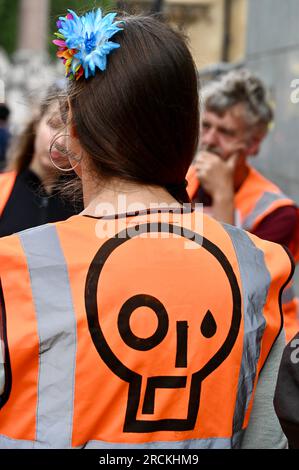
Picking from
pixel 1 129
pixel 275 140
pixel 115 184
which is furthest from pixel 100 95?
pixel 1 129

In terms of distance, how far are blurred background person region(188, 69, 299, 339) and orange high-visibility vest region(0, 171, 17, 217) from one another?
864mm

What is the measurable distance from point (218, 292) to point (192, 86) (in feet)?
1.55

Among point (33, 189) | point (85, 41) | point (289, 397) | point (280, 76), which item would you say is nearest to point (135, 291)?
point (289, 397)

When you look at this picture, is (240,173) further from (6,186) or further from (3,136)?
(3,136)

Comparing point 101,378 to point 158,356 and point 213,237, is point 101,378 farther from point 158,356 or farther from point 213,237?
point 213,237

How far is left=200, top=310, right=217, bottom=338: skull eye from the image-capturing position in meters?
1.78

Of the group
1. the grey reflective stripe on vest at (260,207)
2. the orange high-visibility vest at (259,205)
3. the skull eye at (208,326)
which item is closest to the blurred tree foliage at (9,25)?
the orange high-visibility vest at (259,205)

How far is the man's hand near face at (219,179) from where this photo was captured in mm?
3873

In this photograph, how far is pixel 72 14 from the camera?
6.57 ft

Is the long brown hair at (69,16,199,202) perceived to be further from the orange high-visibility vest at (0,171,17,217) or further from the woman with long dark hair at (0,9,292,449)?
the orange high-visibility vest at (0,171,17,217)

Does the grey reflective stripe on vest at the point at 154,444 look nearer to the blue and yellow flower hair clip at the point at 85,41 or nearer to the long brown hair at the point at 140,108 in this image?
the long brown hair at the point at 140,108

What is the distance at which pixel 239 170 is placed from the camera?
163 inches

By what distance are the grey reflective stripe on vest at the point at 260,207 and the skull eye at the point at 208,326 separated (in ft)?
6.75

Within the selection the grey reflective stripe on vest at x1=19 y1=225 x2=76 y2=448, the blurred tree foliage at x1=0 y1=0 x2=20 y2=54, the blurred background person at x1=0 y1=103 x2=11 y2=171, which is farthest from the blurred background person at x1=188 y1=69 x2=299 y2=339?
the blurred tree foliage at x1=0 y1=0 x2=20 y2=54
